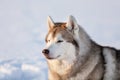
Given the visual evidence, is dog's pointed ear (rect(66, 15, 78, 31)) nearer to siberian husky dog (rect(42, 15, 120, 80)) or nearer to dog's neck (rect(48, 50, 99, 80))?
siberian husky dog (rect(42, 15, 120, 80))

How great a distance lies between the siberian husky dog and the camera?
1675 centimetres

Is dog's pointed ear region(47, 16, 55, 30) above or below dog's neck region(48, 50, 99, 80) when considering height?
above

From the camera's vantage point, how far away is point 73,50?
55.0 feet

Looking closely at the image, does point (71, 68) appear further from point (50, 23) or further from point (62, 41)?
point (50, 23)

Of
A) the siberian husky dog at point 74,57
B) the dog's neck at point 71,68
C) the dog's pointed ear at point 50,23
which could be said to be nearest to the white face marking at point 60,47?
the siberian husky dog at point 74,57

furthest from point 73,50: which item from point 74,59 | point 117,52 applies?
point 117,52

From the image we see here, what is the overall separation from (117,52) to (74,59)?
1.43 metres

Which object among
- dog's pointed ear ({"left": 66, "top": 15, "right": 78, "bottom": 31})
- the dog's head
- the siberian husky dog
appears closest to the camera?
the dog's head

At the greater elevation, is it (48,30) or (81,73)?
(48,30)

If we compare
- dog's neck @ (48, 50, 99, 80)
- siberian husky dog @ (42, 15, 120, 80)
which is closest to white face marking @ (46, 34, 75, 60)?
siberian husky dog @ (42, 15, 120, 80)

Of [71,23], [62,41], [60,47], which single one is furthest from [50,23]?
[60,47]

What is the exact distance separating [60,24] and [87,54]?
1.14 metres

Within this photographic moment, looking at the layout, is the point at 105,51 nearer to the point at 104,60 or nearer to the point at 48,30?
the point at 104,60

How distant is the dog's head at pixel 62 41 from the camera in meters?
16.6
